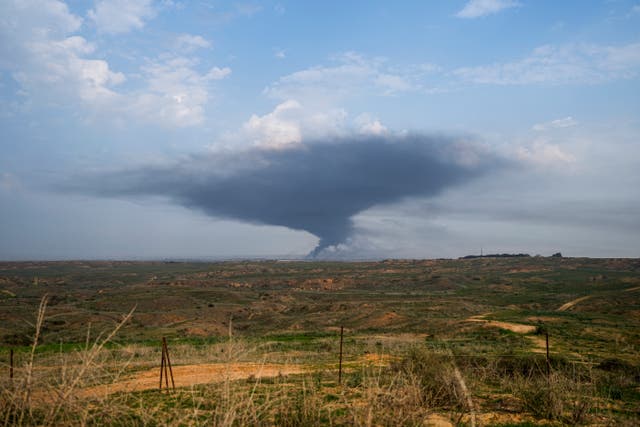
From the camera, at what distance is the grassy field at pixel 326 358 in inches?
227

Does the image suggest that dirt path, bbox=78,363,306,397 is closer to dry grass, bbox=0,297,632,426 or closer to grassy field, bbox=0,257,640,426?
grassy field, bbox=0,257,640,426

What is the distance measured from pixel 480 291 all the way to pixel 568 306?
2446 cm

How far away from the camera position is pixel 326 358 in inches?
848

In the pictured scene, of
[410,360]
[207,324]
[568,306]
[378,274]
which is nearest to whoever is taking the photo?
[410,360]

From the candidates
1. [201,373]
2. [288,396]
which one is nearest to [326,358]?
[201,373]

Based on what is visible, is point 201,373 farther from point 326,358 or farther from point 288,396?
point 288,396

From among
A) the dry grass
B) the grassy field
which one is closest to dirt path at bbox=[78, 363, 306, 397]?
the grassy field

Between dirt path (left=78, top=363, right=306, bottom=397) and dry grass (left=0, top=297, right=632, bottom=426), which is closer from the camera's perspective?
dry grass (left=0, top=297, right=632, bottom=426)

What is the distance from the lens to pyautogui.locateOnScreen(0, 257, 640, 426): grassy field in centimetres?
576

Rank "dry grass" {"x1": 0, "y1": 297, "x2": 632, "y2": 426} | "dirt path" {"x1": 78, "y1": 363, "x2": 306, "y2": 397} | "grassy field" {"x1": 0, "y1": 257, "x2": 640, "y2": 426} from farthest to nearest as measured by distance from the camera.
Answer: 1. "dirt path" {"x1": 78, "y1": 363, "x2": 306, "y2": 397}
2. "grassy field" {"x1": 0, "y1": 257, "x2": 640, "y2": 426}
3. "dry grass" {"x1": 0, "y1": 297, "x2": 632, "y2": 426}

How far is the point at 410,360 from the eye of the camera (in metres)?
13.1

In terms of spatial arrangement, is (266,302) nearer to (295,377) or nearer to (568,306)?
(568,306)

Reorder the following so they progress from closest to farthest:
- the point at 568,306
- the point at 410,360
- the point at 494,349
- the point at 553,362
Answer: the point at 410,360 < the point at 553,362 < the point at 494,349 < the point at 568,306

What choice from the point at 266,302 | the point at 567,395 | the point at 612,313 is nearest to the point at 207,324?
the point at 266,302
